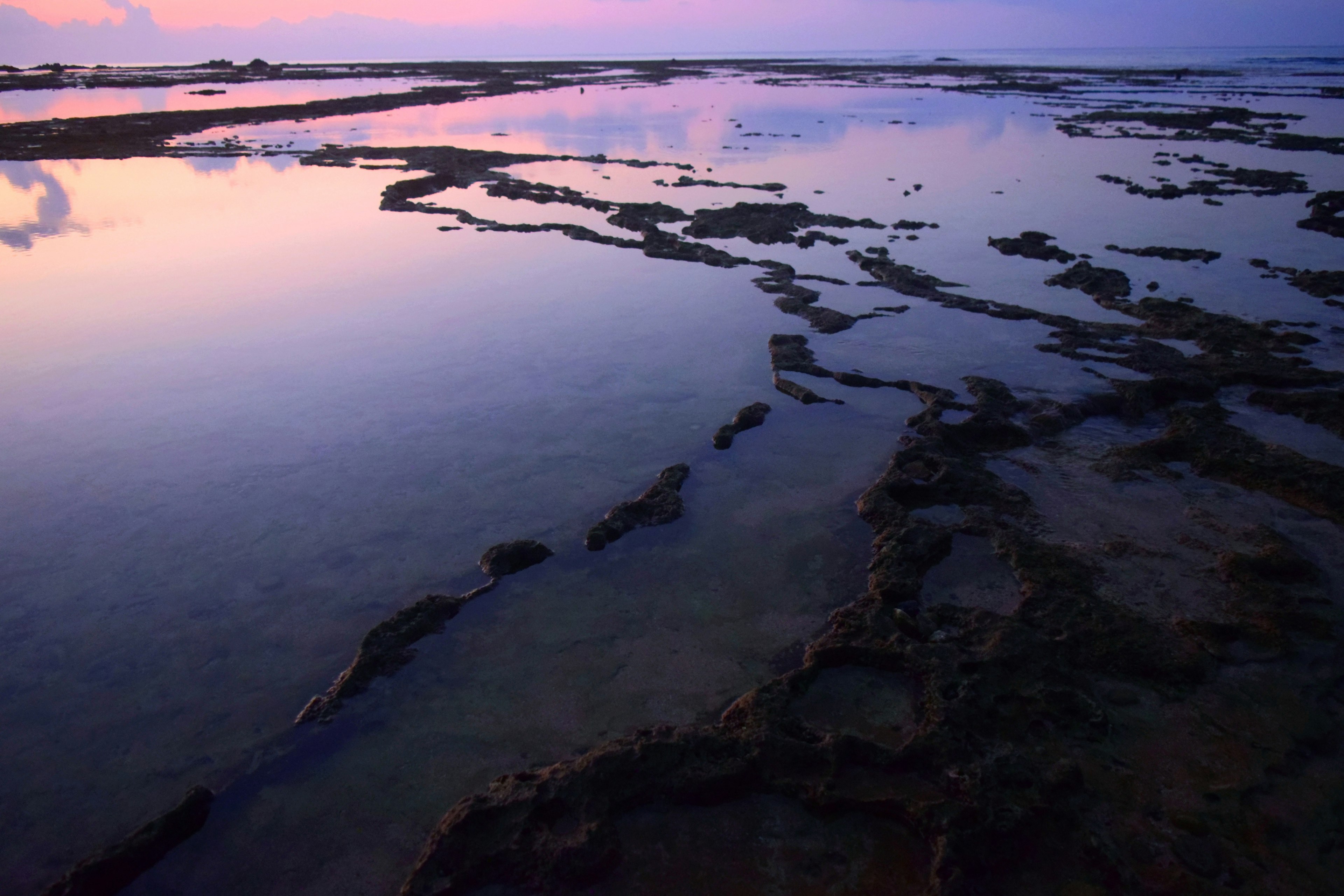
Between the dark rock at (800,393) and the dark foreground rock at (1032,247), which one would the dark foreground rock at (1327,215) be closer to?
the dark foreground rock at (1032,247)

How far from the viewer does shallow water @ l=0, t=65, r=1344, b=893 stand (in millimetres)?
2924

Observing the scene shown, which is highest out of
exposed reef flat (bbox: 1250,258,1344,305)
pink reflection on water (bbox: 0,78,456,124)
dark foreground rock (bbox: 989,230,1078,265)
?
pink reflection on water (bbox: 0,78,456,124)

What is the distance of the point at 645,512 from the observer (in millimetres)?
4461

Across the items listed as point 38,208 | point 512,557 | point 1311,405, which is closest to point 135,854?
point 512,557

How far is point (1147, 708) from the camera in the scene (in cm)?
304

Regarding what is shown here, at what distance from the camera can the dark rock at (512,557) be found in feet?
13.0

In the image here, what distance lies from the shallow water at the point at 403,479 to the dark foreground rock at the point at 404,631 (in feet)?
0.24

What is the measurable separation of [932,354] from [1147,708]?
4260mm

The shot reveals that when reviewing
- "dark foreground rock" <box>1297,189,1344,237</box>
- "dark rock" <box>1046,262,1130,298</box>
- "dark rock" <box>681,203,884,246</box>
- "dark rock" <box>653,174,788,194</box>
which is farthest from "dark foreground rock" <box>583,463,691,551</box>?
"dark foreground rock" <box>1297,189,1344,237</box>

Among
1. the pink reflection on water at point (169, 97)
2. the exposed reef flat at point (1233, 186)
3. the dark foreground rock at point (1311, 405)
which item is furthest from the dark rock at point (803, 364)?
the pink reflection on water at point (169, 97)

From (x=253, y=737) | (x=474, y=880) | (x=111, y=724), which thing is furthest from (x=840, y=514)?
(x=111, y=724)

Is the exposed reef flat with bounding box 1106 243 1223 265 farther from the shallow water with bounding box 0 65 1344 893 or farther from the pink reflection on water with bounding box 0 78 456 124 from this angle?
the pink reflection on water with bounding box 0 78 456 124

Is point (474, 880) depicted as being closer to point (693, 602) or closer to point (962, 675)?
point (693, 602)

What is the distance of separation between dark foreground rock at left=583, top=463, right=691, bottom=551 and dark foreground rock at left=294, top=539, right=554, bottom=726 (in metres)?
0.33
